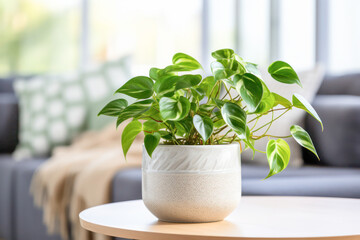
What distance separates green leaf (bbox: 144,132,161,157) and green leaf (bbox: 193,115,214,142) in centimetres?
7

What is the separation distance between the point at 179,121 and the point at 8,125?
235cm

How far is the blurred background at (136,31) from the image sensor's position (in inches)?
156

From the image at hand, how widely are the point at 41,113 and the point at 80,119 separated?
0.67 feet

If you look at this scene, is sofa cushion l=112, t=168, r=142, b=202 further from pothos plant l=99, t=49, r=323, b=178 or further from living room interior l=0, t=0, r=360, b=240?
pothos plant l=99, t=49, r=323, b=178

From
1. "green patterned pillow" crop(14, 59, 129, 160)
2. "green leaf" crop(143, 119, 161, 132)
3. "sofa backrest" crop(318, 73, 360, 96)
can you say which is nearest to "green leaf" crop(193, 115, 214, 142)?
"green leaf" crop(143, 119, 161, 132)

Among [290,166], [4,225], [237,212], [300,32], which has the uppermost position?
[300,32]

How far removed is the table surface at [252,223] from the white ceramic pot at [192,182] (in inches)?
0.8

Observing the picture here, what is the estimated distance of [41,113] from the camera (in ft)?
9.57

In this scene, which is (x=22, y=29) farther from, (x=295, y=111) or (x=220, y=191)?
(x=220, y=191)

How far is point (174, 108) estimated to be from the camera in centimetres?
85

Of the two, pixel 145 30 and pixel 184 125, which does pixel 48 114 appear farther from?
pixel 184 125

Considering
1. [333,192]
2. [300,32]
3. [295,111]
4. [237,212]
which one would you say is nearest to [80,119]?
[295,111]

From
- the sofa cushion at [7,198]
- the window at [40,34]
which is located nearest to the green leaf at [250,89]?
the sofa cushion at [7,198]

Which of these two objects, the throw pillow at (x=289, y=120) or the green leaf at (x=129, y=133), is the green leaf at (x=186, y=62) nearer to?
the green leaf at (x=129, y=133)
